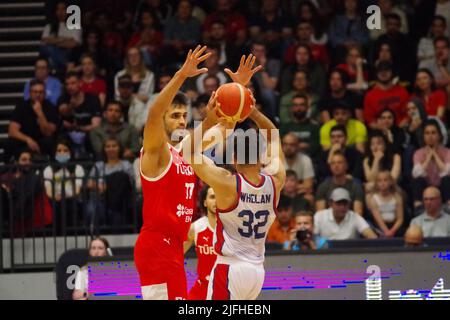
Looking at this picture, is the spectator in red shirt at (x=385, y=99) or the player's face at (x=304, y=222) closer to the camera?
the player's face at (x=304, y=222)

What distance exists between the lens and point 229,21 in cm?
1689

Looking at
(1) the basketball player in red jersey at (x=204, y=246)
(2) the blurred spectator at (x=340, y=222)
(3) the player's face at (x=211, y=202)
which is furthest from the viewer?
(2) the blurred spectator at (x=340, y=222)

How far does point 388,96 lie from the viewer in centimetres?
1545

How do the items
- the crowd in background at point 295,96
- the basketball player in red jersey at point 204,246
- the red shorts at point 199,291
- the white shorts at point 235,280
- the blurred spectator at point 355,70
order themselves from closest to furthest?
1. the white shorts at point 235,280
2. the red shorts at point 199,291
3. the basketball player in red jersey at point 204,246
4. the crowd in background at point 295,96
5. the blurred spectator at point 355,70

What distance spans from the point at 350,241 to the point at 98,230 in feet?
9.72

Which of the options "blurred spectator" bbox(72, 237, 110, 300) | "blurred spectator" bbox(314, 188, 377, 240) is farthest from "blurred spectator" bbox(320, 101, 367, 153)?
"blurred spectator" bbox(72, 237, 110, 300)

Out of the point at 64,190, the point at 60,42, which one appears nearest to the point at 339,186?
the point at 64,190

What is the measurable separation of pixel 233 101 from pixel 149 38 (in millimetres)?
8202

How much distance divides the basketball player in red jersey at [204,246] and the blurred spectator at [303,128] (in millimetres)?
4144

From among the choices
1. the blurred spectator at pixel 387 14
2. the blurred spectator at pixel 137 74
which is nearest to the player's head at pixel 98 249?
the blurred spectator at pixel 137 74

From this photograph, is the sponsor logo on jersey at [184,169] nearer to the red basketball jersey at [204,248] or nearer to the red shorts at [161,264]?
the red shorts at [161,264]

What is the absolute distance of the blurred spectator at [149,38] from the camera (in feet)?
54.3

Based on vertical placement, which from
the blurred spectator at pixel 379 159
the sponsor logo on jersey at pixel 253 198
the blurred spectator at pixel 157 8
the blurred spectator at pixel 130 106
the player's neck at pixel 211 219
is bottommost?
the player's neck at pixel 211 219

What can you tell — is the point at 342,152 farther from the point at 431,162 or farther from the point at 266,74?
the point at 266,74
